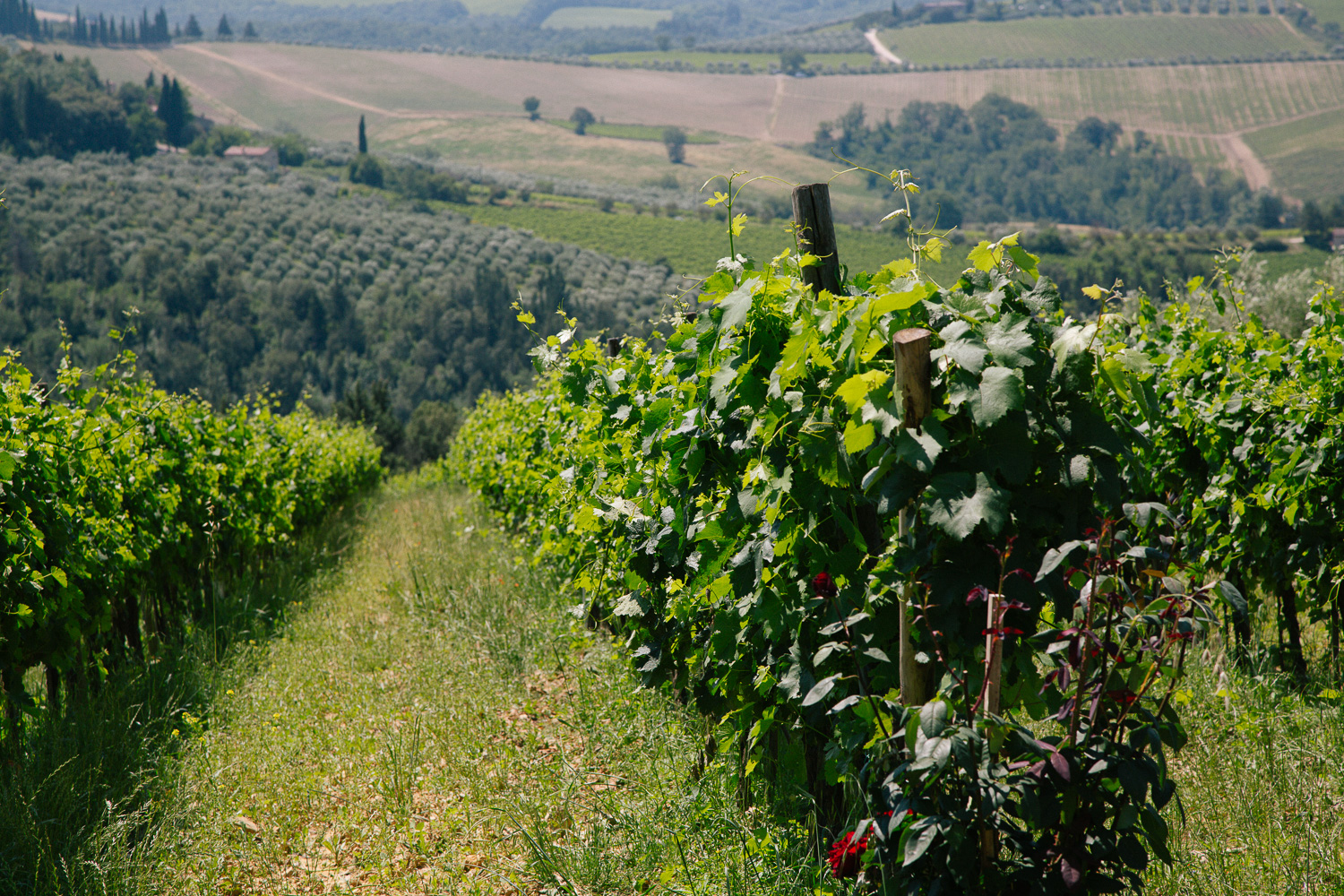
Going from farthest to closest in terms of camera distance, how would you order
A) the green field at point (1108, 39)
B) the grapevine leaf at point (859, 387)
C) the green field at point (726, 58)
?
the green field at point (726, 58)
the green field at point (1108, 39)
the grapevine leaf at point (859, 387)

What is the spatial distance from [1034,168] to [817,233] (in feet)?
357

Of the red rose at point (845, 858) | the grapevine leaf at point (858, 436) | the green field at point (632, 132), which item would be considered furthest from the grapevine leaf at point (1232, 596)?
the green field at point (632, 132)

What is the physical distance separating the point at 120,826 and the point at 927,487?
3.22m

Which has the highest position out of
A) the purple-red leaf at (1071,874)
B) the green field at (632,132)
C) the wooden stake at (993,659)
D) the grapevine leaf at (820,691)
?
the green field at (632,132)

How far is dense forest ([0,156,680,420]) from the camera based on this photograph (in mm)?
45500

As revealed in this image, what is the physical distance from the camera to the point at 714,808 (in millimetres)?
2883

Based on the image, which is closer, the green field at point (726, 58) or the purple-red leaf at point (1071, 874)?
the purple-red leaf at point (1071, 874)

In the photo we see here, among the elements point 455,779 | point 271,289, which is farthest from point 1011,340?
point 271,289

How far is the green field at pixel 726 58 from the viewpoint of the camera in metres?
156

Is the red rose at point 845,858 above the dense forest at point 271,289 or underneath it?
above

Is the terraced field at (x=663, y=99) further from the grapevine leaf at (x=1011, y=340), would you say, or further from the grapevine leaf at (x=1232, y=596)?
the grapevine leaf at (x=1232, y=596)

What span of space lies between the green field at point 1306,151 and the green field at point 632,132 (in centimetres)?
6934

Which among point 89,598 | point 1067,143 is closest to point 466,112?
point 1067,143

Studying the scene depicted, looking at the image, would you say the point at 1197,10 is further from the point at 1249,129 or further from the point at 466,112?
the point at 466,112
